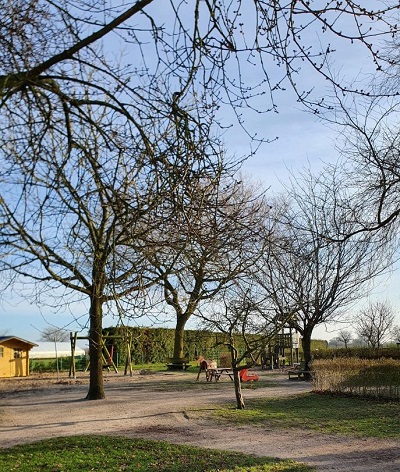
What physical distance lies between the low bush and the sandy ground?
109 cm

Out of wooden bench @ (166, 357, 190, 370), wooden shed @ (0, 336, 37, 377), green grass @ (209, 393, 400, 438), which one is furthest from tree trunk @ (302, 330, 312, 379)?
wooden shed @ (0, 336, 37, 377)

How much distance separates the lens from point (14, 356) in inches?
1169

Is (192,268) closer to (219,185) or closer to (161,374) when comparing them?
(219,185)

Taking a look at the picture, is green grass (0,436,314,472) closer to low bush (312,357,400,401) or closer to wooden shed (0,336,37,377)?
low bush (312,357,400,401)

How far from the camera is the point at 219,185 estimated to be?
4805mm

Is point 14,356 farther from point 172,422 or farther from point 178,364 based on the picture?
point 172,422

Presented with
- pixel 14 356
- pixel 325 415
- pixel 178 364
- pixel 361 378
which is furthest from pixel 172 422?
pixel 14 356

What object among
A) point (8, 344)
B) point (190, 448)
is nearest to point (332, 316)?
point (8, 344)

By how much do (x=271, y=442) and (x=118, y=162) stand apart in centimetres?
693

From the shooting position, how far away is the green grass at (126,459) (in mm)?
8219

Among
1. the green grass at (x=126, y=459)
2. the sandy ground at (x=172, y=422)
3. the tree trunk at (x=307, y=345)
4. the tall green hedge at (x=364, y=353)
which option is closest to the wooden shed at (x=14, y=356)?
the sandy ground at (x=172, y=422)

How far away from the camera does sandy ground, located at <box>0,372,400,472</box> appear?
30.8 feet

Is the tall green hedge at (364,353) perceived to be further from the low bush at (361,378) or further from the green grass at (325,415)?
the green grass at (325,415)

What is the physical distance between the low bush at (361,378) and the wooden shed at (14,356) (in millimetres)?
16132
